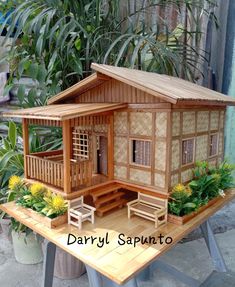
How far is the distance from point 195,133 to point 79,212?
1216mm

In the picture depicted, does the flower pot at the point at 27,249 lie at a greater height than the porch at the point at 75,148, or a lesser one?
lesser

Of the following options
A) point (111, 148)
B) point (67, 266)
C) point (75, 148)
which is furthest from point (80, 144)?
point (67, 266)

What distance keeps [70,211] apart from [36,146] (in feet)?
4.47

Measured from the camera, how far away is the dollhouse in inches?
82.8

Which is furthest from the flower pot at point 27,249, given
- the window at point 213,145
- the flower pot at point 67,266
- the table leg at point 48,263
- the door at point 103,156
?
the window at point 213,145

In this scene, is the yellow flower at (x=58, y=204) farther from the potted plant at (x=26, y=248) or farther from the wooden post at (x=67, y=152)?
the potted plant at (x=26, y=248)

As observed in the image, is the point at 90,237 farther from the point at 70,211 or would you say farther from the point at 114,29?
the point at 114,29

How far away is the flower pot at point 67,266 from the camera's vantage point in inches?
124

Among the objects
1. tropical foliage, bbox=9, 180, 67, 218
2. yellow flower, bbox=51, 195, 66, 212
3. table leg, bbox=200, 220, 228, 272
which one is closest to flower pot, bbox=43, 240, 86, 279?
tropical foliage, bbox=9, 180, 67, 218

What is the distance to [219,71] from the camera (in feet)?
14.9

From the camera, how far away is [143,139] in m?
2.26

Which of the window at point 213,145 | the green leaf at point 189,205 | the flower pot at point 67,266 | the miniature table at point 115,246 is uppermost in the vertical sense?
the window at point 213,145

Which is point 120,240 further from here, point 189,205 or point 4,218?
point 4,218

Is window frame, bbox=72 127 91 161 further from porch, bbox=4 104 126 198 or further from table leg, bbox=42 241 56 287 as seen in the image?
table leg, bbox=42 241 56 287
